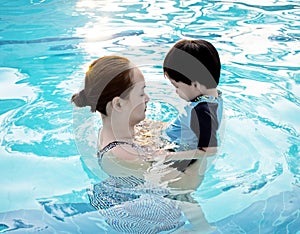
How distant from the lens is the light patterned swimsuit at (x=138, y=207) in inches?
111

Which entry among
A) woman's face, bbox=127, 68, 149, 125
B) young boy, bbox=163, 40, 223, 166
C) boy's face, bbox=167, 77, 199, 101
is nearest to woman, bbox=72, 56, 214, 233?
woman's face, bbox=127, 68, 149, 125

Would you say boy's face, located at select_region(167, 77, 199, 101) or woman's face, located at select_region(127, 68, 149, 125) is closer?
woman's face, located at select_region(127, 68, 149, 125)

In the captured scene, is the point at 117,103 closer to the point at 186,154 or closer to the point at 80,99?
the point at 80,99

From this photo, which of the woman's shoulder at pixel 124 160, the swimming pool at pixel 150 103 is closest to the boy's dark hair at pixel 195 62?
the woman's shoulder at pixel 124 160

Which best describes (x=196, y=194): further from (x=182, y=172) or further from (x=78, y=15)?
(x=78, y=15)

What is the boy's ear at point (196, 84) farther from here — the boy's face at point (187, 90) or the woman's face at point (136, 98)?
the woman's face at point (136, 98)

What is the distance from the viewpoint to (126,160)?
2.62 meters

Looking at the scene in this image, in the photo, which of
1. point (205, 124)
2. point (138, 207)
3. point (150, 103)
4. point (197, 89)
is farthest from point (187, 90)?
point (150, 103)

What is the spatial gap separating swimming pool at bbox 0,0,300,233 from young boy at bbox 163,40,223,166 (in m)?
0.62

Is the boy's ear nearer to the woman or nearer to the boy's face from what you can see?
the boy's face

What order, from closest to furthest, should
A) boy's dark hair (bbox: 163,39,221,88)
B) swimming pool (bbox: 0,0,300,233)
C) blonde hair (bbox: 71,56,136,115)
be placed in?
blonde hair (bbox: 71,56,136,115) < boy's dark hair (bbox: 163,39,221,88) < swimming pool (bbox: 0,0,300,233)

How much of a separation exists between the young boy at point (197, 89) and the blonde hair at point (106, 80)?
32 cm

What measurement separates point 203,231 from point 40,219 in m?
0.95

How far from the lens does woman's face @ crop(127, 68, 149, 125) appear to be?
2649 mm
